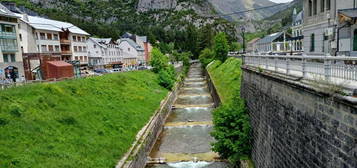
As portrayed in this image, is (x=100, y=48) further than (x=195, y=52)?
No

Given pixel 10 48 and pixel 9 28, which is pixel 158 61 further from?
pixel 9 28

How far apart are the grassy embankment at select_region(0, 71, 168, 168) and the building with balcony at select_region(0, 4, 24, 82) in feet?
57.4

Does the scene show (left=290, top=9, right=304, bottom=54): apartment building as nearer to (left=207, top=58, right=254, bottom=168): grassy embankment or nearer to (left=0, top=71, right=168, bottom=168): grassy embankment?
(left=207, top=58, right=254, bottom=168): grassy embankment

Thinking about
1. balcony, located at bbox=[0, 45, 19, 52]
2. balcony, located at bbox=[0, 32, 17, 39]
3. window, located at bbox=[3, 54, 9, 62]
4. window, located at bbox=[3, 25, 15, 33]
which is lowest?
window, located at bbox=[3, 54, 9, 62]

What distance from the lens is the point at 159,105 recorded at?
30.8 metres

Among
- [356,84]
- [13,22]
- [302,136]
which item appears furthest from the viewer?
[13,22]

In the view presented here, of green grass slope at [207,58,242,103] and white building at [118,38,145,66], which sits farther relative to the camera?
white building at [118,38,145,66]

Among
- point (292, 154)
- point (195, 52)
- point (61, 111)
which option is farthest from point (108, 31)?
point (292, 154)

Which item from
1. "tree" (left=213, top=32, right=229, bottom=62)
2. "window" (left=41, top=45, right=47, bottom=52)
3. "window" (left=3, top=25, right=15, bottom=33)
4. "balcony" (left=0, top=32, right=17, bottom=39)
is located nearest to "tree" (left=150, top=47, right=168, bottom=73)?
"tree" (left=213, top=32, right=229, bottom=62)

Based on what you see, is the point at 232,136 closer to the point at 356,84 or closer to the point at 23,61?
the point at 356,84

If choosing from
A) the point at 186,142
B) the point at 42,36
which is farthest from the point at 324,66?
the point at 42,36

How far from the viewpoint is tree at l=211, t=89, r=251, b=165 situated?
15.3 metres

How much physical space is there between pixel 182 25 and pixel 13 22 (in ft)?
504

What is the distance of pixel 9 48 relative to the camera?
3759cm
